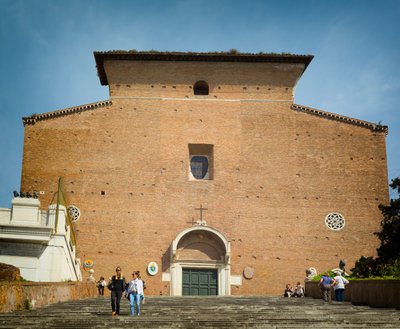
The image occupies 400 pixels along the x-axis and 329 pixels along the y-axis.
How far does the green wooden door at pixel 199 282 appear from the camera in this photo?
72.0 ft

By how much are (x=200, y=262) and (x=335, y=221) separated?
562 centimetres

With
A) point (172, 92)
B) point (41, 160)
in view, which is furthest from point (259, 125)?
point (41, 160)

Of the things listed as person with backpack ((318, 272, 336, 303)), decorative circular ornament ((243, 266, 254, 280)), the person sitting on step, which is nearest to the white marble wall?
person with backpack ((318, 272, 336, 303))

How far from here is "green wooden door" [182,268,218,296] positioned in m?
22.0

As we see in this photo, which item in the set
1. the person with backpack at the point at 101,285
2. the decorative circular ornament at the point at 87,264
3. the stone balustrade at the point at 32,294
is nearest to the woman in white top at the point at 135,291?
the stone balustrade at the point at 32,294

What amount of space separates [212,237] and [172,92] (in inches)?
256

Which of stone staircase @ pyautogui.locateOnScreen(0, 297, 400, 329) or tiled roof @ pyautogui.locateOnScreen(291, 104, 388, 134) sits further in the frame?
tiled roof @ pyautogui.locateOnScreen(291, 104, 388, 134)

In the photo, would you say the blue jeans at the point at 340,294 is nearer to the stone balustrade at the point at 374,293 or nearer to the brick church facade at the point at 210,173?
the stone balustrade at the point at 374,293

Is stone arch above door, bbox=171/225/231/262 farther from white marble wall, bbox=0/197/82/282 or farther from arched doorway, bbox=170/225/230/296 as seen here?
white marble wall, bbox=0/197/82/282

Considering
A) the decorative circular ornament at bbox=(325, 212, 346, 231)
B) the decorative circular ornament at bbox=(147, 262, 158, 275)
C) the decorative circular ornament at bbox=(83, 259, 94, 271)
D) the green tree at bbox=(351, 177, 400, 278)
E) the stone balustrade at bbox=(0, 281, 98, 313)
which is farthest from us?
the decorative circular ornament at bbox=(325, 212, 346, 231)

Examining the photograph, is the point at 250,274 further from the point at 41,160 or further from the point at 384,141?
the point at 41,160

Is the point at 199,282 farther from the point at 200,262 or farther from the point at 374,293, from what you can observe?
the point at 374,293

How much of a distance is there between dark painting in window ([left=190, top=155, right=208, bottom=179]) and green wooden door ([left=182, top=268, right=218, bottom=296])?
3.94 metres

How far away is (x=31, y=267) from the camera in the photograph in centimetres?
1571
